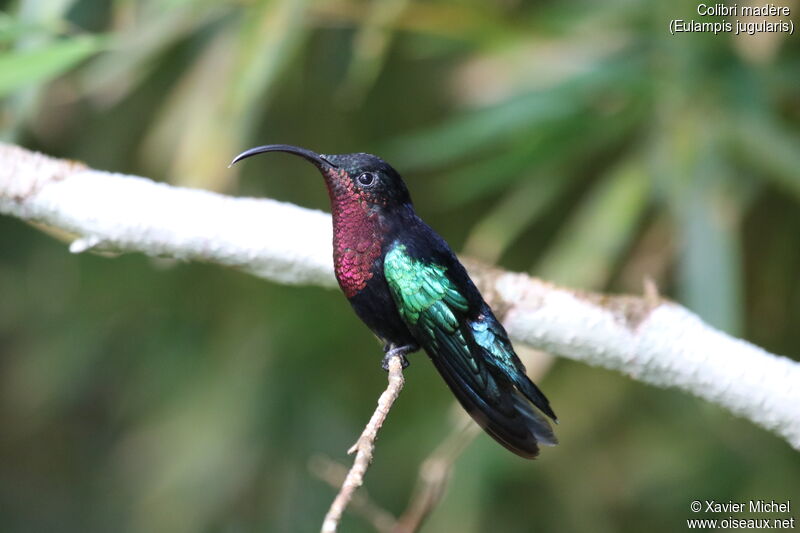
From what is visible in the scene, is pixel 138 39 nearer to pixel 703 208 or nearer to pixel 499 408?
pixel 703 208

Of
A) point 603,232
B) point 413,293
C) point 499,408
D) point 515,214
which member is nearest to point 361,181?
point 413,293

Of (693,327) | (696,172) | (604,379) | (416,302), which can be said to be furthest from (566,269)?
(416,302)

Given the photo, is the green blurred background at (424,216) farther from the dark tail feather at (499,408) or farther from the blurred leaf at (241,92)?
the dark tail feather at (499,408)

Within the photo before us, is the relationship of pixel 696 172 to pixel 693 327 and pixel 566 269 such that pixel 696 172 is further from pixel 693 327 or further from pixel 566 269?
pixel 693 327

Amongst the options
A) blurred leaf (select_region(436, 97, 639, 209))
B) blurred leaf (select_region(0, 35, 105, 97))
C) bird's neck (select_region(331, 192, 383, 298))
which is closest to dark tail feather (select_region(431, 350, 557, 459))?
bird's neck (select_region(331, 192, 383, 298))

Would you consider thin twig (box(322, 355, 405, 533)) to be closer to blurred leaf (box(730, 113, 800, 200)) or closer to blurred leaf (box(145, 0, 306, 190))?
blurred leaf (box(145, 0, 306, 190))

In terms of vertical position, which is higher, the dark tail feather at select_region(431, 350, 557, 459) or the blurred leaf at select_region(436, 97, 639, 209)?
the dark tail feather at select_region(431, 350, 557, 459)

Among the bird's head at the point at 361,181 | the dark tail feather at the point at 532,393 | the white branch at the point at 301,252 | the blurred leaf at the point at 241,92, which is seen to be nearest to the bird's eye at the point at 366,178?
the bird's head at the point at 361,181
